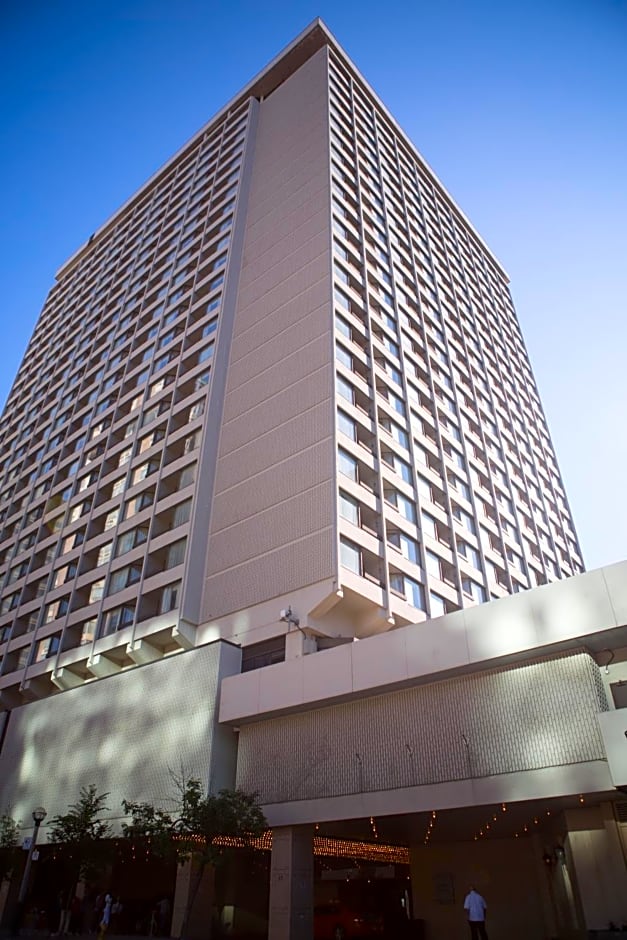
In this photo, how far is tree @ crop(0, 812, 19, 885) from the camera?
30828mm

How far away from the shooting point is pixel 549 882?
86.4 ft

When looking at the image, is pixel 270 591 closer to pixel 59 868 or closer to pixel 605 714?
pixel 605 714

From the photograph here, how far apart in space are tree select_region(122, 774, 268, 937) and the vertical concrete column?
108 cm

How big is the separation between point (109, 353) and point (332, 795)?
4435 cm

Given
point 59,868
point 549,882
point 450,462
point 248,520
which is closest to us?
point 549,882

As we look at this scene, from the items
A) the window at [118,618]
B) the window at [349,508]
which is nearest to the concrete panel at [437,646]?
the window at [349,508]

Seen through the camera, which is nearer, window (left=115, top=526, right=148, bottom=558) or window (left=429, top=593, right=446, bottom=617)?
window (left=429, top=593, right=446, bottom=617)

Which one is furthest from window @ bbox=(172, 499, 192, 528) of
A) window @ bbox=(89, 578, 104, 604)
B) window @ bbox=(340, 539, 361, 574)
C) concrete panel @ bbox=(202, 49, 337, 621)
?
window @ bbox=(340, 539, 361, 574)

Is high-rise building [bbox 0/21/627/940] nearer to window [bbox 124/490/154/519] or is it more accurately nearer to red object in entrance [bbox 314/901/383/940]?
window [bbox 124/490/154/519]

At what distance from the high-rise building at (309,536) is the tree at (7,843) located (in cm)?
102

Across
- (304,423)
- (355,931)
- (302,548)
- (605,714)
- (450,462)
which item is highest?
(450,462)

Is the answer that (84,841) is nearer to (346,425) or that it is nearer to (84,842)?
(84,842)

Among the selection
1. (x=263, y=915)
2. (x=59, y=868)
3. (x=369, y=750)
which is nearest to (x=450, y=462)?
(x=369, y=750)

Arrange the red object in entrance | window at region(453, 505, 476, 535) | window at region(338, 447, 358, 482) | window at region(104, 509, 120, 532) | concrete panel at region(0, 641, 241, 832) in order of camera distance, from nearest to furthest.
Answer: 1. the red object in entrance
2. concrete panel at region(0, 641, 241, 832)
3. window at region(338, 447, 358, 482)
4. window at region(104, 509, 120, 532)
5. window at region(453, 505, 476, 535)
